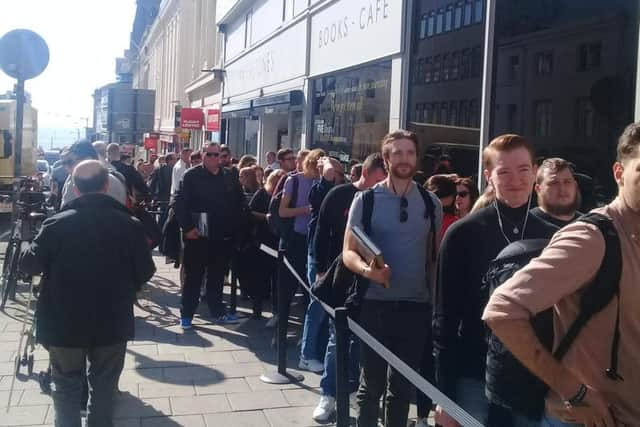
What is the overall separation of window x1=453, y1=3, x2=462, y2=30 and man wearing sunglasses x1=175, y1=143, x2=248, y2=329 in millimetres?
2837

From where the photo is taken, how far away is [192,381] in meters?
6.25

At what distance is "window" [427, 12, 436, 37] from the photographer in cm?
859

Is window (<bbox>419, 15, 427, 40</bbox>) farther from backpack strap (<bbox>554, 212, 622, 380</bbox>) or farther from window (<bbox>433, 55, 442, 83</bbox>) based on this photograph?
backpack strap (<bbox>554, 212, 622, 380</bbox>)

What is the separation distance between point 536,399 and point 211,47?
31.8 meters

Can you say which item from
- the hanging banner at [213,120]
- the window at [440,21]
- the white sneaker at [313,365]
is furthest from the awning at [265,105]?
the white sneaker at [313,365]

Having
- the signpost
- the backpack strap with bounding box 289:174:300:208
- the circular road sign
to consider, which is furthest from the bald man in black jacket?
the circular road sign

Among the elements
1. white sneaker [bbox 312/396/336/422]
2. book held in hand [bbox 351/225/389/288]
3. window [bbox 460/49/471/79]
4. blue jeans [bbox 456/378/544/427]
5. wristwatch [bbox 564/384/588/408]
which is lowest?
white sneaker [bbox 312/396/336/422]

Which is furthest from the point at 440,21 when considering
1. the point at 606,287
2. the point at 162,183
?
the point at 162,183

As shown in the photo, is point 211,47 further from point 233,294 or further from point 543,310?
point 543,310

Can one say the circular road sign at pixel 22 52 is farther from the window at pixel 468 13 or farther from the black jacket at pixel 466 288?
the black jacket at pixel 466 288

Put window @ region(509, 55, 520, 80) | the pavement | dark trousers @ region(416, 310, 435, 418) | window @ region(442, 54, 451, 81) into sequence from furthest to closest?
window @ region(442, 54, 451, 81)
window @ region(509, 55, 520, 80)
the pavement
dark trousers @ region(416, 310, 435, 418)

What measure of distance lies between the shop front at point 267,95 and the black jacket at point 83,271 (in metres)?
10.2

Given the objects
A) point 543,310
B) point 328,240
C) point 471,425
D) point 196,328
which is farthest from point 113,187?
point 543,310

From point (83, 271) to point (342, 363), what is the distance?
1.54 m
